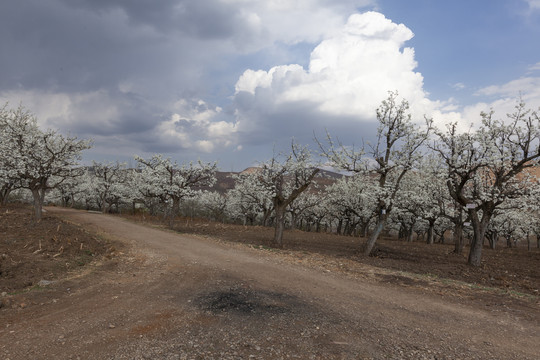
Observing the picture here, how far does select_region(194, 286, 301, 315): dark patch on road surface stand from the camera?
7.62 m

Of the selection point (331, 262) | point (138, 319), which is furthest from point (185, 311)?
point (331, 262)

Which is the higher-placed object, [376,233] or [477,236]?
[477,236]

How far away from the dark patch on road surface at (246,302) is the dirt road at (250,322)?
3 centimetres

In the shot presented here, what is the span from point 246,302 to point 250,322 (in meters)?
1.37

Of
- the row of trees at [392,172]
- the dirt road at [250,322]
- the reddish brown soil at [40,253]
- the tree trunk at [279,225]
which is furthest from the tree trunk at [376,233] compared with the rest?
the reddish brown soil at [40,253]

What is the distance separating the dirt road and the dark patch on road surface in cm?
3

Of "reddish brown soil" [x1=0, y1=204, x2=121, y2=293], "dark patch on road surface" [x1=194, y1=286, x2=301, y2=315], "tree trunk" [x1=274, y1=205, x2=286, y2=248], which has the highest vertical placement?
"tree trunk" [x1=274, y1=205, x2=286, y2=248]

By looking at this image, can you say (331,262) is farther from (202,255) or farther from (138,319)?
(138,319)

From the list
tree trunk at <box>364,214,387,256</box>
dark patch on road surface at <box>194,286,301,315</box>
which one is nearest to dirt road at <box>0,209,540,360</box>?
dark patch on road surface at <box>194,286,301,315</box>

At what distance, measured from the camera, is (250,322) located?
22.4 ft

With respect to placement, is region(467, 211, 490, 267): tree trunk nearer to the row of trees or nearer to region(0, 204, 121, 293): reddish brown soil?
the row of trees

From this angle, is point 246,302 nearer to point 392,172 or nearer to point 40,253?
point 40,253

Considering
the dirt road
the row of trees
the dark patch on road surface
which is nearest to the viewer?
the dirt road

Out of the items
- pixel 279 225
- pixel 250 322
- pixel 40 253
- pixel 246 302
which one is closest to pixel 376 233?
pixel 279 225
